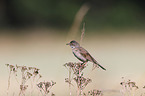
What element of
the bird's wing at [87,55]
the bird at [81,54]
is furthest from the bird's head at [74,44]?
the bird's wing at [87,55]

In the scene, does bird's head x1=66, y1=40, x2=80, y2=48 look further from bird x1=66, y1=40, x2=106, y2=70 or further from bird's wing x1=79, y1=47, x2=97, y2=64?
bird's wing x1=79, y1=47, x2=97, y2=64

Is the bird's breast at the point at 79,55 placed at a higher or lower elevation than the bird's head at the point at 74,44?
lower

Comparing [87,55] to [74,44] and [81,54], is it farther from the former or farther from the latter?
[74,44]

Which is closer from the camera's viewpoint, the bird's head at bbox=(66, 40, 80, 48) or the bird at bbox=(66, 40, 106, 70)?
the bird at bbox=(66, 40, 106, 70)

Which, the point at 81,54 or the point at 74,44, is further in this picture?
the point at 74,44

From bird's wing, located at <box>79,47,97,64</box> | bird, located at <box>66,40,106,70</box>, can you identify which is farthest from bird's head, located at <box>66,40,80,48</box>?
bird's wing, located at <box>79,47,97,64</box>

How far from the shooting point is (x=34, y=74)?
2990 millimetres

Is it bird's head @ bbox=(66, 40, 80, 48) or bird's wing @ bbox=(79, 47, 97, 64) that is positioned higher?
bird's head @ bbox=(66, 40, 80, 48)

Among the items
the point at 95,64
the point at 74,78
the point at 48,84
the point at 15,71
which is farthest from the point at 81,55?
the point at 15,71

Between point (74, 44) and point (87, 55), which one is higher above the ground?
point (74, 44)

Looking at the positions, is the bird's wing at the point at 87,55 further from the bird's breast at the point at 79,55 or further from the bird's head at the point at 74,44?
the bird's head at the point at 74,44

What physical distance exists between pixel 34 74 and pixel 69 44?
3.57 ft

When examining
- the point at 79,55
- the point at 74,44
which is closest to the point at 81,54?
the point at 79,55

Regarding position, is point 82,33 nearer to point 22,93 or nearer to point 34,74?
point 34,74
